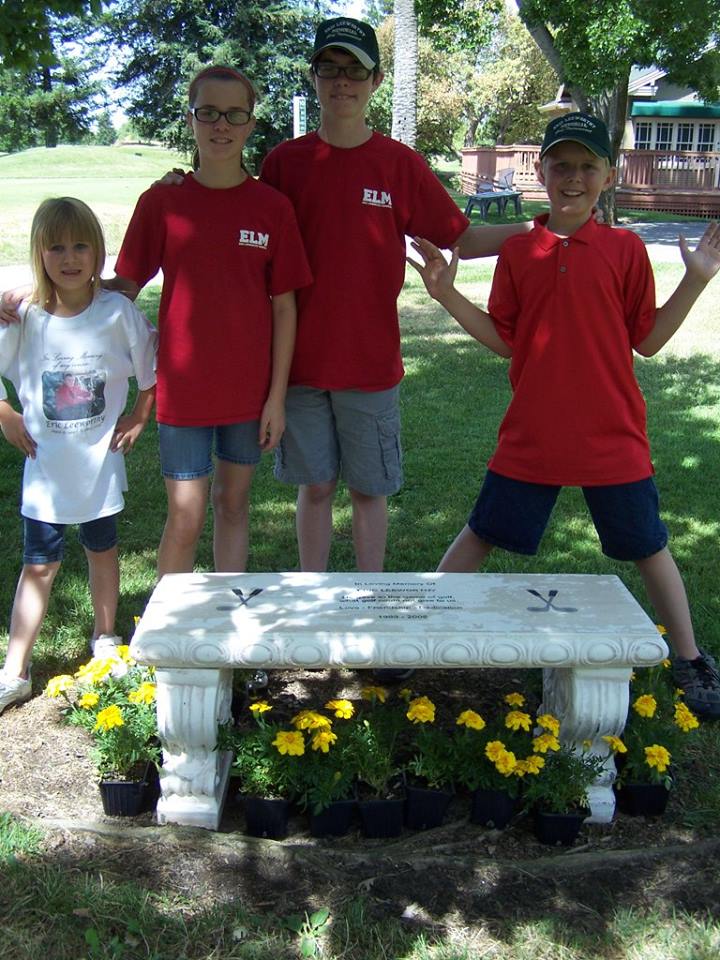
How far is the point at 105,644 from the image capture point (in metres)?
3.76

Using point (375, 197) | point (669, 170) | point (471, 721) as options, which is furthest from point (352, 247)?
point (669, 170)

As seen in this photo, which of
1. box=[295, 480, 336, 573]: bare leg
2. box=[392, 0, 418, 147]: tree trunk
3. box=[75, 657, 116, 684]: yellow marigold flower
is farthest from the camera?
box=[392, 0, 418, 147]: tree trunk

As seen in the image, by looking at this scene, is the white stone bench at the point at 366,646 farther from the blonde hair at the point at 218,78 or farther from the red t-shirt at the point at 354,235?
the blonde hair at the point at 218,78

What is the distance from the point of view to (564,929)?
98.9 inches

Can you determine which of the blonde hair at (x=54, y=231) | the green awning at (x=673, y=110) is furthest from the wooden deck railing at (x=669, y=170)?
the blonde hair at (x=54, y=231)

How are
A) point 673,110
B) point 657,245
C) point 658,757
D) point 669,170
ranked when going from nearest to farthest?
point 658,757
point 657,245
point 669,170
point 673,110

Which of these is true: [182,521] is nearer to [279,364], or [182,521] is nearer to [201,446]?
[201,446]

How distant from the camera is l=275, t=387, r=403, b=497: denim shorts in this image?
11.9 feet

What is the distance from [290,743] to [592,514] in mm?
1320

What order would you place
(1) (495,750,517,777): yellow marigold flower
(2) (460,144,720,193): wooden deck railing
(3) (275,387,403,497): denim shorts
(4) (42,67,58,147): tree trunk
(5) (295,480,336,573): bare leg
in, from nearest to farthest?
(1) (495,750,517,777): yellow marigold flower < (3) (275,387,403,497): denim shorts < (5) (295,480,336,573): bare leg < (2) (460,144,720,193): wooden deck railing < (4) (42,67,58,147): tree trunk

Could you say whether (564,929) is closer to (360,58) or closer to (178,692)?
(178,692)

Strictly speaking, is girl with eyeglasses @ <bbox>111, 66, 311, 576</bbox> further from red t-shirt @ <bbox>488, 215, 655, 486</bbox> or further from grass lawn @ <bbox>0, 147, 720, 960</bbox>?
grass lawn @ <bbox>0, 147, 720, 960</bbox>

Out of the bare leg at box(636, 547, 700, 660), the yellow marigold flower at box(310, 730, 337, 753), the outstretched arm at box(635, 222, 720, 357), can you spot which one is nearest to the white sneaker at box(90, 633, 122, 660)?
the yellow marigold flower at box(310, 730, 337, 753)

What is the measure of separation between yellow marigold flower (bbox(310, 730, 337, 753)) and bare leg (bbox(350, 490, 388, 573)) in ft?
3.53
